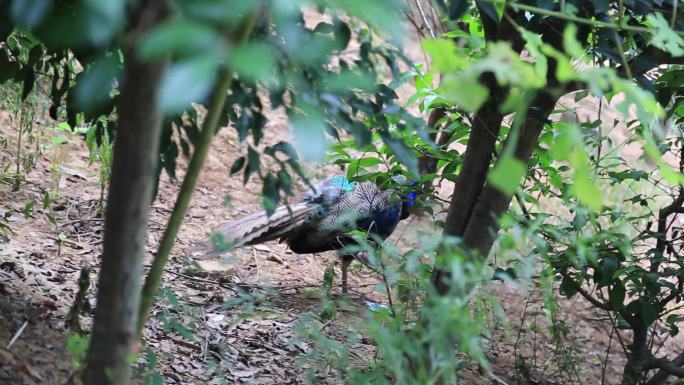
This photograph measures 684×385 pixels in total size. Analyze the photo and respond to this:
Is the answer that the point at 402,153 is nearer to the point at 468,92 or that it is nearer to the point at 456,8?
the point at 456,8

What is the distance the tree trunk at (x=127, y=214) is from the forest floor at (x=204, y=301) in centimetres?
33

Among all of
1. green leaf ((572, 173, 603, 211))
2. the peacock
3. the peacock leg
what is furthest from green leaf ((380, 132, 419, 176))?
the peacock leg

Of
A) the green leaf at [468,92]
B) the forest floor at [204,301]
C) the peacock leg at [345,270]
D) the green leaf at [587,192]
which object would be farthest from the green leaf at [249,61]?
the peacock leg at [345,270]

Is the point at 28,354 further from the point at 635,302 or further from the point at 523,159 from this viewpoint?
the point at 635,302

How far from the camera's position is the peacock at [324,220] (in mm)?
4801

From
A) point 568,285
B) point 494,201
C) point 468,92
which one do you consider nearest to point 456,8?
point 494,201

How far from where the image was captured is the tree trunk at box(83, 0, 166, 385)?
132 centimetres

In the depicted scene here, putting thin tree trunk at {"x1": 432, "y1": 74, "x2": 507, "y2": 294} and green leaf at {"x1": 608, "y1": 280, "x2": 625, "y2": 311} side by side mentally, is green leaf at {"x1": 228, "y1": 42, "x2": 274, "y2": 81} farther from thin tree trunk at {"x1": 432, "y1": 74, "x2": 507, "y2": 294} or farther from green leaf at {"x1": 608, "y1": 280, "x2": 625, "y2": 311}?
green leaf at {"x1": 608, "y1": 280, "x2": 625, "y2": 311}

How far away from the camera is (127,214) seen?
1408mm

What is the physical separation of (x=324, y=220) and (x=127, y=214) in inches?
144

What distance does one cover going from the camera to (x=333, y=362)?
2.65 m

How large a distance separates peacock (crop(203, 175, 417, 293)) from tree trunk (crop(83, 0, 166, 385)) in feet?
9.86

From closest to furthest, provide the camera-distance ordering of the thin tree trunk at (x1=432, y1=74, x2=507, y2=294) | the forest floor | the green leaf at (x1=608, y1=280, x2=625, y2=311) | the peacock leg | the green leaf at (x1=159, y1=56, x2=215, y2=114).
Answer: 1. the green leaf at (x1=159, y1=56, x2=215, y2=114)
2. the thin tree trunk at (x1=432, y1=74, x2=507, y2=294)
3. the forest floor
4. the green leaf at (x1=608, y1=280, x2=625, y2=311)
5. the peacock leg

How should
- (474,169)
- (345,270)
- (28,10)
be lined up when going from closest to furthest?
(28,10), (474,169), (345,270)
